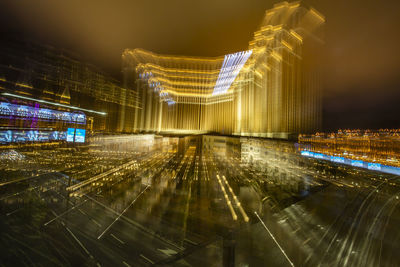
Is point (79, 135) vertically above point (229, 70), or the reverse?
point (229, 70)

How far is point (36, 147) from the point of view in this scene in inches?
659

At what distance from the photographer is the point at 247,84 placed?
62.8 ft

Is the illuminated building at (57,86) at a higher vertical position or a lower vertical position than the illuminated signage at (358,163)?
higher

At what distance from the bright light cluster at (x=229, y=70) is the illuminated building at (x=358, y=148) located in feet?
34.1

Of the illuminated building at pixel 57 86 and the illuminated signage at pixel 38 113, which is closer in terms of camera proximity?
the illuminated signage at pixel 38 113

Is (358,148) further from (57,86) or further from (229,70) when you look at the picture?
(57,86)

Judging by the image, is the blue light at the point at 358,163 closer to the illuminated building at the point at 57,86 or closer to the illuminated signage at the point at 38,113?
the illuminated signage at the point at 38,113

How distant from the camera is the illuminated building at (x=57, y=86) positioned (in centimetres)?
1510

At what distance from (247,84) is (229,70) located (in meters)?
3.76

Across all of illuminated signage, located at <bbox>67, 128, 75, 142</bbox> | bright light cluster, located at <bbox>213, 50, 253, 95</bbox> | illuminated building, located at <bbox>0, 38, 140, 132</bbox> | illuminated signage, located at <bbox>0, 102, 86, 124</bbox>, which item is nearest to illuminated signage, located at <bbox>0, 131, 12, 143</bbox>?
illuminated building, located at <bbox>0, 38, 140, 132</bbox>

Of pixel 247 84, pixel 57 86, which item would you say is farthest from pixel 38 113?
pixel 247 84

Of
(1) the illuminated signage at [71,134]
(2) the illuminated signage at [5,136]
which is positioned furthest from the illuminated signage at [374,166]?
(2) the illuminated signage at [5,136]

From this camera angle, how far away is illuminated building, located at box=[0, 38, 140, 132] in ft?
49.5

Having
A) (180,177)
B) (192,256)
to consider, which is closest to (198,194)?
(180,177)
